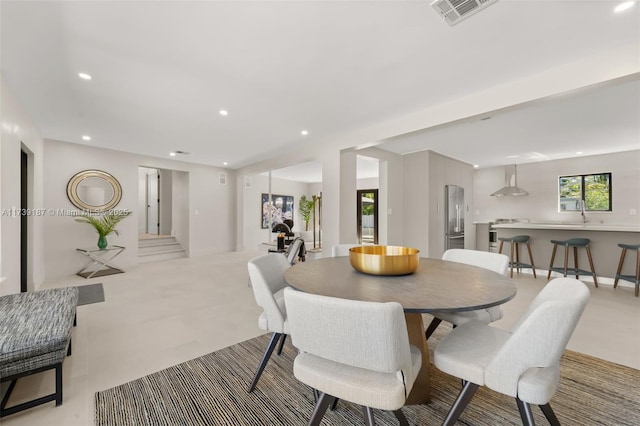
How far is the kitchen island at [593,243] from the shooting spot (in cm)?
420

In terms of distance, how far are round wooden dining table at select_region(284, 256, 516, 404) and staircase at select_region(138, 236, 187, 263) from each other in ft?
19.8

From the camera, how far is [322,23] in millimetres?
1928

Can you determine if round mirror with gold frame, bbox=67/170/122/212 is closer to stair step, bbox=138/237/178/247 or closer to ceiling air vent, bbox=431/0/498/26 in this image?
stair step, bbox=138/237/178/247

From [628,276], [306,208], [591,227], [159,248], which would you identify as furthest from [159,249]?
[628,276]

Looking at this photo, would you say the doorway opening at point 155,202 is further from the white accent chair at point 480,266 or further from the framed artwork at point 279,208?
the white accent chair at point 480,266

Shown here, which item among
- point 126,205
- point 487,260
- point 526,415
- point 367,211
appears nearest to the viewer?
point 526,415

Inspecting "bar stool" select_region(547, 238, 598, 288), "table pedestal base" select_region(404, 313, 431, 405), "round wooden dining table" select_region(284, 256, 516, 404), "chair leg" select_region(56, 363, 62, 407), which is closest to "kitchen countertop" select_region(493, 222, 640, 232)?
"bar stool" select_region(547, 238, 598, 288)

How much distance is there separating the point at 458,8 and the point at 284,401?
270 cm

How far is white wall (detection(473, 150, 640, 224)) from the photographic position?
5754mm

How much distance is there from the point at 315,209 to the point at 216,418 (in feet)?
30.9

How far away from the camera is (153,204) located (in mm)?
8742

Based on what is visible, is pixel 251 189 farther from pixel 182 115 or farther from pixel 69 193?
pixel 182 115

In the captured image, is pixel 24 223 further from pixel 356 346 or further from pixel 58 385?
pixel 356 346

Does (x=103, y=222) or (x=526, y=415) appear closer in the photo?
(x=526, y=415)
